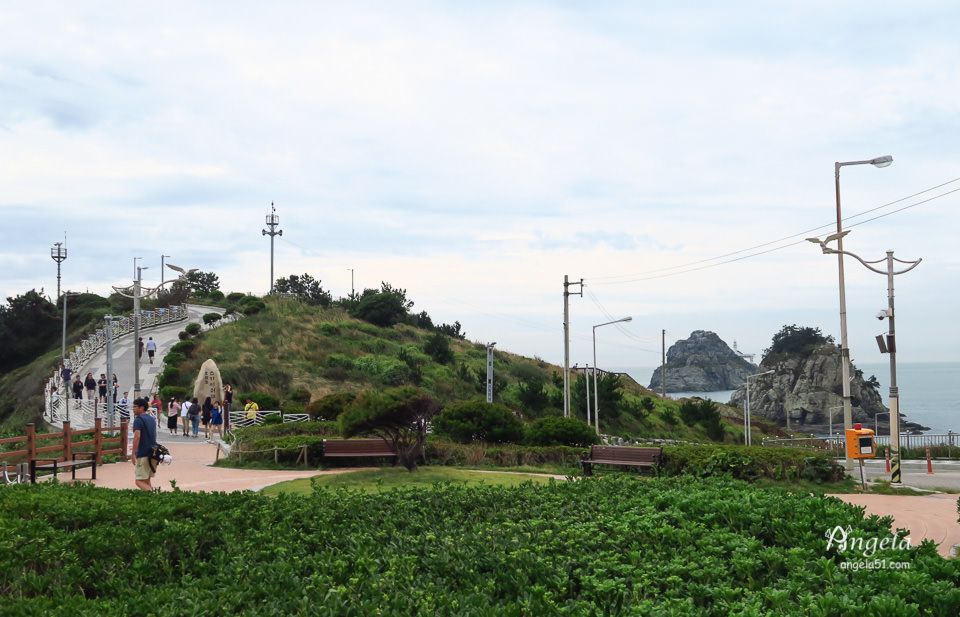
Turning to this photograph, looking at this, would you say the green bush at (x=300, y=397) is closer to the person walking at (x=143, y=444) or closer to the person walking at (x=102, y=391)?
the person walking at (x=102, y=391)

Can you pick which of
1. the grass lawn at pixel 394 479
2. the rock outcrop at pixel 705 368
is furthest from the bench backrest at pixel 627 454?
the rock outcrop at pixel 705 368

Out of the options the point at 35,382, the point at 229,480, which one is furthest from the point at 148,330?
the point at 229,480

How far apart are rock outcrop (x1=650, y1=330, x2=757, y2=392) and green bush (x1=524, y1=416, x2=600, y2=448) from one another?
6166 inches

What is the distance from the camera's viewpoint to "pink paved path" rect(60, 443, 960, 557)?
36.5 feet

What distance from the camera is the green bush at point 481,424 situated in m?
22.2

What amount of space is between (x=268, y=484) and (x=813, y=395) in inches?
3415

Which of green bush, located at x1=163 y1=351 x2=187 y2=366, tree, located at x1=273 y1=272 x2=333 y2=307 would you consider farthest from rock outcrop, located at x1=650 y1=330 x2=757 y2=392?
green bush, located at x1=163 y1=351 x2=187 y2=366

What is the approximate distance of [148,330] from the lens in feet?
207

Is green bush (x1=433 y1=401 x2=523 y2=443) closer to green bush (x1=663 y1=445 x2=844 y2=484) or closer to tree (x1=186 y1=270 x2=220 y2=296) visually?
green bush (x1=663 y1=445 x2=844 y2=484)

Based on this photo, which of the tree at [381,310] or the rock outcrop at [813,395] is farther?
the rock outcrop at [813,395]

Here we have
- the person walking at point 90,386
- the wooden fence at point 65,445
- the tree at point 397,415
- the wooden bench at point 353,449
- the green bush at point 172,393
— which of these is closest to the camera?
the tree at point 397,415

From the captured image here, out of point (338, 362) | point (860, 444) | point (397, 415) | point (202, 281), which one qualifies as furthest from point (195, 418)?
point (202, 281)

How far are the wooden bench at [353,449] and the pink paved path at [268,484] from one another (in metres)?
0.65

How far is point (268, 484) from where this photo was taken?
A: 53.3 feet
